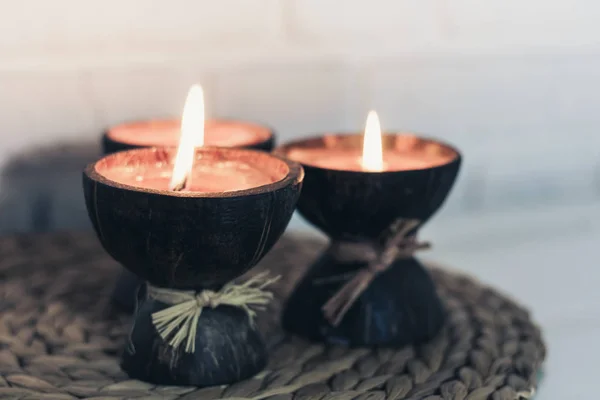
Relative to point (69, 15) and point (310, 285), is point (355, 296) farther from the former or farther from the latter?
point (69, 15)

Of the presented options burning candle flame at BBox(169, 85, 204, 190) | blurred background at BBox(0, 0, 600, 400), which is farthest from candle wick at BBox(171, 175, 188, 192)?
blurred background at BBox(0, 0, 600, 400)

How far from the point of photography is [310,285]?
539 millimetres

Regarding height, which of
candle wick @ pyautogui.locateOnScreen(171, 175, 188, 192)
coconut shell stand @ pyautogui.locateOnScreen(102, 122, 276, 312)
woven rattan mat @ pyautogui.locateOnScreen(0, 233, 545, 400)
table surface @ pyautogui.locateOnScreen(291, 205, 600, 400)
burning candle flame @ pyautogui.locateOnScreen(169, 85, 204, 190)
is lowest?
table surface @ pyautogui.locateOnScreen(291, 205, 600, 400)

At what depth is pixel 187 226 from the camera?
41 cm

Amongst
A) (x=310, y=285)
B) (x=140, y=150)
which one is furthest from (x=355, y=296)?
(x=140, y=150)

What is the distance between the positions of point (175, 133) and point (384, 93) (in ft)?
0.84

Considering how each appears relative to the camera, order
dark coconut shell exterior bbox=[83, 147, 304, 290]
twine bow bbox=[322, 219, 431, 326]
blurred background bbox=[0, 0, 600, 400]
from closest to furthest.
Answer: dark coconut shell exterior bbox=[83, 147, 304, 290], twine bow bbox=[322, 219, 431, 326], blurred background bbox=[0, 0, 600, 400]

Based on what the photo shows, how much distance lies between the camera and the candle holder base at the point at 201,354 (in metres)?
0.46

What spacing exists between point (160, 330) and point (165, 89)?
30 cm

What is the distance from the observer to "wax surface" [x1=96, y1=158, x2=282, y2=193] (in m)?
0.48

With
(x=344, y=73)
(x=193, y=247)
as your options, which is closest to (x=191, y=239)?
(x=193, y=247)

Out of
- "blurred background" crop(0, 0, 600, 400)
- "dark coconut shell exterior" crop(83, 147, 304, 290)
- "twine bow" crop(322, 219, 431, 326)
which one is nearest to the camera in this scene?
"dark coconut shell exterior" crop(83, 147, 304, 290)

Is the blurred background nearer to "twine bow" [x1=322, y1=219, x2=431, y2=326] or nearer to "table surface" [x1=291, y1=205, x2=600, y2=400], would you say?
"table surface" [x1=291, y1=205, x2=600, y2=400]

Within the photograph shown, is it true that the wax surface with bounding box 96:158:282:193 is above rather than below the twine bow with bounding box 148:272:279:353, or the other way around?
above
